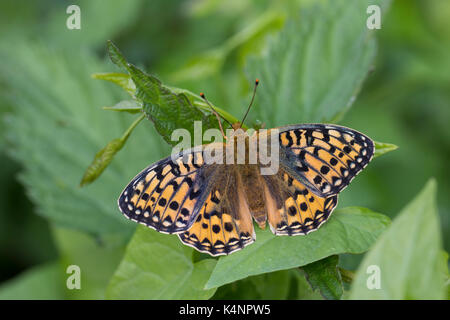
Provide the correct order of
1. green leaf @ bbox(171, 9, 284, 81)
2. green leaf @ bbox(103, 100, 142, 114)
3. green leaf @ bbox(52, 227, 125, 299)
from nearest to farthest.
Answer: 1. green leaf @ bbox(103, 100, 142, 114)
2. green leaf @ bbox(52, 227, 125, 299)
3. green leaf @ bbox(171, 9, 284, 81)

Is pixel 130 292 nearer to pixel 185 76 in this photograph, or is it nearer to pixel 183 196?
pixel 183 196

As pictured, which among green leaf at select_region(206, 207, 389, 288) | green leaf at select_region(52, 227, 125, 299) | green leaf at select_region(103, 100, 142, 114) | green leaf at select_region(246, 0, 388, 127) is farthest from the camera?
green leaf at select_region(52, 227, 125, 299)

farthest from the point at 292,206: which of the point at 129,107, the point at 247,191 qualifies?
the point at 129,107

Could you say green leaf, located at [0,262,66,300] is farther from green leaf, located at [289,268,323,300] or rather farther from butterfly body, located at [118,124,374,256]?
green leaf, located at [289,268,323,300]

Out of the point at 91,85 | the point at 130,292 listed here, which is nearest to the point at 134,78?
the point at 130,292

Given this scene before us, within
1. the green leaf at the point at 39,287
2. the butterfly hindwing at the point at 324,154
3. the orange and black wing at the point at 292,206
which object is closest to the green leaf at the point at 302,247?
the orange and black wing at the point at 292,206

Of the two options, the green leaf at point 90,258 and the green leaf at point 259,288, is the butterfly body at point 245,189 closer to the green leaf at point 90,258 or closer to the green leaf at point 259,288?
the green leaf at point 259,288

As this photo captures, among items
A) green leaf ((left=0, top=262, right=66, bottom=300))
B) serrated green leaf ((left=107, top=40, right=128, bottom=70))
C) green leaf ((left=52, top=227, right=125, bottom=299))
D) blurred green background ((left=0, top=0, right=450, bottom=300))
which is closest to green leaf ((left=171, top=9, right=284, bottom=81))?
blurred green background ((left=0, top=0, right=450, bottom=300))

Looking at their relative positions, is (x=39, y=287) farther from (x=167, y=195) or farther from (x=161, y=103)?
(x=161, y=103)
